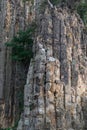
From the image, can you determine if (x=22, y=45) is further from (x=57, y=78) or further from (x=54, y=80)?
(x=54, y=80)

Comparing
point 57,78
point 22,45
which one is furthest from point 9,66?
point 57,78

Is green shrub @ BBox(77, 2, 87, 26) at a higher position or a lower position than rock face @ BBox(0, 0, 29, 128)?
higher

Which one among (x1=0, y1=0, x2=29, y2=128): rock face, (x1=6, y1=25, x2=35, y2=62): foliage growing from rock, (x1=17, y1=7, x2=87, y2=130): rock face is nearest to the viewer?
(x1=17, y1=7, x2=87, y2=130): rock face

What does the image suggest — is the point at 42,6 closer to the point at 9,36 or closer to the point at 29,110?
the point at 9,36

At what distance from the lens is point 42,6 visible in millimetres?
28656

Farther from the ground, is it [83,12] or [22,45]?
[83,12]

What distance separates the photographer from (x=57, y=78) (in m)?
23.1

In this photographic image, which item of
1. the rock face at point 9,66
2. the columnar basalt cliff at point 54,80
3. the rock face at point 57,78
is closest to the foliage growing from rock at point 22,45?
the rock face at point 9,66

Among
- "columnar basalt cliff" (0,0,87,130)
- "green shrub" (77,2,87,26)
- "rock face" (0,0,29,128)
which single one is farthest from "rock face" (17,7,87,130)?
"rock face" (0,0,29,128)

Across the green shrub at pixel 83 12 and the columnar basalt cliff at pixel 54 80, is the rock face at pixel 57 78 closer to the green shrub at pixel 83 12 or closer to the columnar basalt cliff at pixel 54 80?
the columnar basalt cliff at pixel 54 80

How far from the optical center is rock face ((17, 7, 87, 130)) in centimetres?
2216

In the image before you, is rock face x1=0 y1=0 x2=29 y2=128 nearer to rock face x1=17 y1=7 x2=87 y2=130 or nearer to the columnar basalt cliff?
the columnar basalt cliff

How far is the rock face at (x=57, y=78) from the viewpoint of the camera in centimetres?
2216

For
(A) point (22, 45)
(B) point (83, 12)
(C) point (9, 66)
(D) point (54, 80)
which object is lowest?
(C) point (9, 66)
